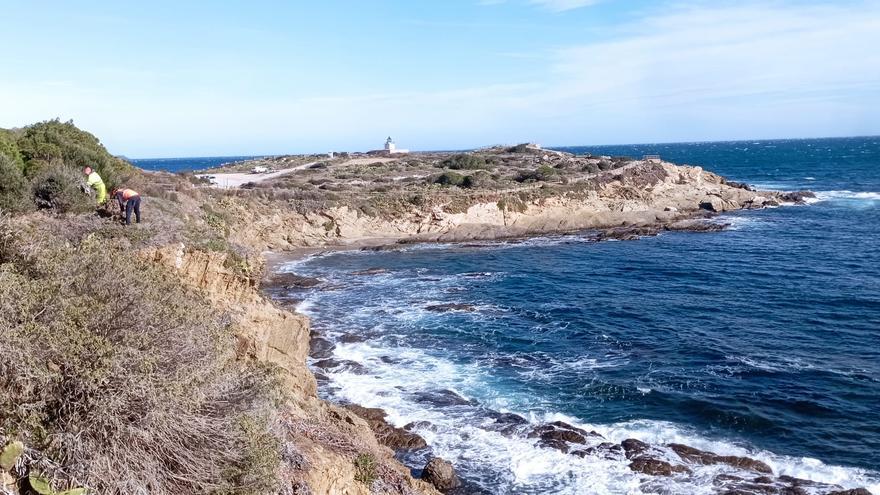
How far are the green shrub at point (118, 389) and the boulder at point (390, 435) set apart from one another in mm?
7668

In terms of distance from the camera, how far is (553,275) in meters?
36.0

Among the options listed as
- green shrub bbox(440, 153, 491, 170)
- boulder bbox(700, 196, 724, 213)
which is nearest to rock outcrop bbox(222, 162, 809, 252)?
boulder bbox(700, 196, 724, 213)

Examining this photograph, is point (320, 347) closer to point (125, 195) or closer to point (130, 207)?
point (130, 207)

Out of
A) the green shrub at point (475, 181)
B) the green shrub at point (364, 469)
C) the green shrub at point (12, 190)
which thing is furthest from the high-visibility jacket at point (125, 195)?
the green shrub at point (475, 181)

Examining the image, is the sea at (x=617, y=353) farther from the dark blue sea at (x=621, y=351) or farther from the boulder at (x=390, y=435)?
the boulder at (x=390, y=435)

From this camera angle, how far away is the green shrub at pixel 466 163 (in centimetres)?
7319

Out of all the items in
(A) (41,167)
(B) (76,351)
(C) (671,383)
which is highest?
(A) (41,167)

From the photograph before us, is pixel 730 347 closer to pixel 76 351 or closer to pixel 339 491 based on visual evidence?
pixel 339 491

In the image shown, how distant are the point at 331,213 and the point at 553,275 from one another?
1982 cm

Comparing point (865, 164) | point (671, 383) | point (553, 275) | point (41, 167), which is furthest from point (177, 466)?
point (865, 164)

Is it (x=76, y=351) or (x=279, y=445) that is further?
(x=279, y=445)

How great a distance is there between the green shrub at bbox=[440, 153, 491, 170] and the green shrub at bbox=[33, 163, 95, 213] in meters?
58.2

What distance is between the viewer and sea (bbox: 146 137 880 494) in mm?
15883

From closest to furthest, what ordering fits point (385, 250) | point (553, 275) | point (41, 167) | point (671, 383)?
point (41, 167) < point (671, 383) < point (553, 275) < point (385, 250)
